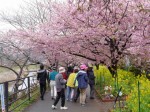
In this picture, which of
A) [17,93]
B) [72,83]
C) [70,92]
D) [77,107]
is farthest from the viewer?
[17,93]

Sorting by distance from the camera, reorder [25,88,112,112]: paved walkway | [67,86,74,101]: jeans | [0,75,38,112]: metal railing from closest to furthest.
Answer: [0,75,38,112]: metal railing, [25,88,112,112]: paved walkway, [67,86,74,101]: jeans

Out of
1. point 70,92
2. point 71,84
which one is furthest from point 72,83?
point 70,92

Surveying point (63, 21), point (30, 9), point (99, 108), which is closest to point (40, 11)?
point (30, 9)

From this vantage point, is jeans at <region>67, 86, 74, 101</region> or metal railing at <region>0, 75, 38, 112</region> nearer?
metal railing at <region>0, 75, 38, 112</region>

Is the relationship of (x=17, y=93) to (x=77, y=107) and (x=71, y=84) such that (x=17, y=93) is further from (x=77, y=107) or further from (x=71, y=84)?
(x=77, y=107)

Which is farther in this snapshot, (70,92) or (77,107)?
(70,92)

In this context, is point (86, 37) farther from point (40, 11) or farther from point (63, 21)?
point (40, 11)

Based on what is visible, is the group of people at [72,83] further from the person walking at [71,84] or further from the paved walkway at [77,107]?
the paved walkway at [77,107]

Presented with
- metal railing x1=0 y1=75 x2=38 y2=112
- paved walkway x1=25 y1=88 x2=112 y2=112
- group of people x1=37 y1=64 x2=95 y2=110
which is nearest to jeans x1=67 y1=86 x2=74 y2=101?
group of people x1=37 y1=64 x2=95 y2=110

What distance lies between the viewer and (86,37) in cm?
1520

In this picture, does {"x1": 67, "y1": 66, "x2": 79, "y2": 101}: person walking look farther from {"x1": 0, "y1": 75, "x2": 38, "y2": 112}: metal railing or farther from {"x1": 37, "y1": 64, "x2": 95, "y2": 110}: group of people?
{"x1": 0, "y1": 75, "x2": 38, "y2": 112}: metal railing

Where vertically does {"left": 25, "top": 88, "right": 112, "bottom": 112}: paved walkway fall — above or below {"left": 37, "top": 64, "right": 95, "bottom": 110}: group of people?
below

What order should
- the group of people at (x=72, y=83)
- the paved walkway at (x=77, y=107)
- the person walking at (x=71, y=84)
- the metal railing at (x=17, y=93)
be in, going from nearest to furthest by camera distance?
the metal railing at (x=17, y=93), the group of people at (x=72, y=83), the paved walkway at (x=77, y=107), the person walking at (x=71, y=84)

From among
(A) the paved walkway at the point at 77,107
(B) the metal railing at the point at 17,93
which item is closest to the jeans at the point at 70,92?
(A) the paved walkway at the point at 77,107
